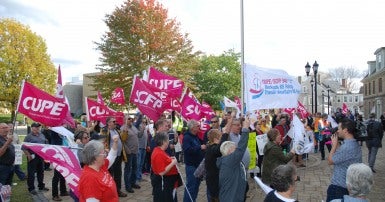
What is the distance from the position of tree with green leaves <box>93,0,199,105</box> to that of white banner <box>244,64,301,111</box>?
25.4 meters

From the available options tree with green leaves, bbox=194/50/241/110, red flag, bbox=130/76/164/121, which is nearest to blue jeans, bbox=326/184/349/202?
red flag, bbox=130/76/164/121

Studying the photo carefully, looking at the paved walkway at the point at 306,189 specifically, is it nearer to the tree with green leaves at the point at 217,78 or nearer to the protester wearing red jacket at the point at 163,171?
the protester wearing red jacket at the point at 163,171

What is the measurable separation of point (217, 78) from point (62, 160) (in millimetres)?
51022

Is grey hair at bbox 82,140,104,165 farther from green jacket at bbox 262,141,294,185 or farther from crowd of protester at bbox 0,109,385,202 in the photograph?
green jacket at bbox 262,141,294,185

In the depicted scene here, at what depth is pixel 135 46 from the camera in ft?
114

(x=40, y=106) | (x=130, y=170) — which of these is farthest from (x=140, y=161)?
(x=40, y=106)

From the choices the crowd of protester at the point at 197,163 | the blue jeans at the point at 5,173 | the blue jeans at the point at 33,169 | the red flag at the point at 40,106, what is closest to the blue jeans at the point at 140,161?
the crowd of protester at the point at 197,163

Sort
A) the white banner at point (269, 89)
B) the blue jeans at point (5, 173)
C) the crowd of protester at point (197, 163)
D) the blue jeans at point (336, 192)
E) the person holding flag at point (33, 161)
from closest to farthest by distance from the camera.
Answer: the crowd of protester at point (197, 163) → the blue jeans at point (336, 192) → the blue jeans at point (5, 173) → the person holding flag at point (33, 161) → the white banner at point (269, 89)

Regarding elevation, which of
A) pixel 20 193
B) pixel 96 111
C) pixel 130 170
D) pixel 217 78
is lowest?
pixel 20 193

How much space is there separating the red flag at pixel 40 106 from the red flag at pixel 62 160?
1279 millimetres

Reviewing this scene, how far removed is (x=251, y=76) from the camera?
31.8 feet

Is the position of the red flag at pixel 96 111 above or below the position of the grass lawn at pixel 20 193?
above

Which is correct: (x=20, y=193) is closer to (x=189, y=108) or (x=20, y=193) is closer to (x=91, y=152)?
(x=189, y=108)

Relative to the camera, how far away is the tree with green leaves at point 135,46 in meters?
34.6
